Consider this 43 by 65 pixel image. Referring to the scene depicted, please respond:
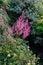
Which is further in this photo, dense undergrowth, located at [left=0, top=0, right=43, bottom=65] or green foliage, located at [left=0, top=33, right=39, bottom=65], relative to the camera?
dense undergrowth, located at [left=0, top=0, right=43, bottom=65]

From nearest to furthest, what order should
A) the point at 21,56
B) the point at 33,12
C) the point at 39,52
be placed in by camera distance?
the point at 21,56
the point at 39,52
the point at 33,12

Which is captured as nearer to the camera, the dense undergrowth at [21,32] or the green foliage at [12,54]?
the green foliage at [12,54]

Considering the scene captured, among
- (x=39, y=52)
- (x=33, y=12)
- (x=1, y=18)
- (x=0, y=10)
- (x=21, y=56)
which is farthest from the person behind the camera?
(x=33, y=12)

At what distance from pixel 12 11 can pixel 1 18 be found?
1.63m

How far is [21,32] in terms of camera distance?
25.9 ft

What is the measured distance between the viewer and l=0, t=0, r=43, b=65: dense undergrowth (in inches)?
277

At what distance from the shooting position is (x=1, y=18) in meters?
7.95

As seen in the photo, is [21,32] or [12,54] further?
[21,32]

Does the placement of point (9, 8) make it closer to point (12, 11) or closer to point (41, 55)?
point (12, 11)

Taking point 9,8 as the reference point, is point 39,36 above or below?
below

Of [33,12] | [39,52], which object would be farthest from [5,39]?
[33,12]

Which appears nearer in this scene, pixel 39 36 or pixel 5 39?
pixel 5 39

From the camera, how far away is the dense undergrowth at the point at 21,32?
703 cm

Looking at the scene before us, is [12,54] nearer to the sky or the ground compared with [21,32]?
nearer to the ground
